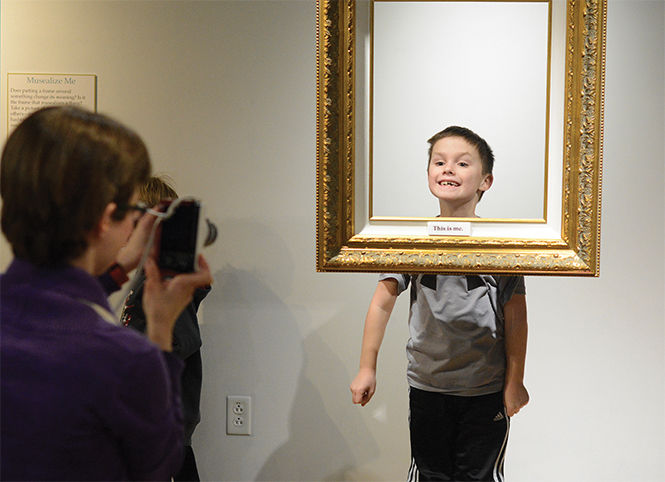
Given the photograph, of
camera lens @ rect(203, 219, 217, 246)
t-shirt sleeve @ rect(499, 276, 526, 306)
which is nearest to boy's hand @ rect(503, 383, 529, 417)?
t-shirt sleeve @ rect(499, 276, 526, 306)

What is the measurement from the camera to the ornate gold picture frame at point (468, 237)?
1137mm

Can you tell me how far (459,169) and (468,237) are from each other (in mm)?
125

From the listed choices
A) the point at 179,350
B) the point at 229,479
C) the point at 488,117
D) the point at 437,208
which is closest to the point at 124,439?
the point at 179,350

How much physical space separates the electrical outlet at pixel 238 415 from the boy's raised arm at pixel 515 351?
0.68 m

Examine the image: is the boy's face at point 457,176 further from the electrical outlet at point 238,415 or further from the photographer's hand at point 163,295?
the electrical outlet at point 238,415

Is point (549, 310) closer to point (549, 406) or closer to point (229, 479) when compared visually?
point (549, 406)

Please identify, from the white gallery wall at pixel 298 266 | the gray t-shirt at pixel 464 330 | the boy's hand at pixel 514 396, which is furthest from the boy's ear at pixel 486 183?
the white gallery wall at pixel 298 266

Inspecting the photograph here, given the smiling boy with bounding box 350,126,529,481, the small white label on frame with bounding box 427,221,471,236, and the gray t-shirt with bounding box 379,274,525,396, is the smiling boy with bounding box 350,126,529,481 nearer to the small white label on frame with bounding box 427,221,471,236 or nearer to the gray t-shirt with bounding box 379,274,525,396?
the gray t-shirt with bounding box 379,274,525,396

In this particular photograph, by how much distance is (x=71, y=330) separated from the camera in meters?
0.66

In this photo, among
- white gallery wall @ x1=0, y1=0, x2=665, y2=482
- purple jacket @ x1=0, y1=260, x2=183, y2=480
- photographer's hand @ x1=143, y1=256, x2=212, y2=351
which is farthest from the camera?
white gallery wall @ x1=0, y1=0, x2=665, y2=482

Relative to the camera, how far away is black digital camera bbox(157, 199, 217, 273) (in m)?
0.78

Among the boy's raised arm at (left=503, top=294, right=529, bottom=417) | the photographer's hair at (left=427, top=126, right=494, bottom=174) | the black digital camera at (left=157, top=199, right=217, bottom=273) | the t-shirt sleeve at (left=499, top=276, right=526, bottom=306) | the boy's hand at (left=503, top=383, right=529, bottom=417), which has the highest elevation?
the photographer's hair at (left=427, top=126, right=494, bottom=174)

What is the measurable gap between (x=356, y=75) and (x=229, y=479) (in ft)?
3.47

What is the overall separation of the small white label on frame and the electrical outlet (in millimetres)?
734
